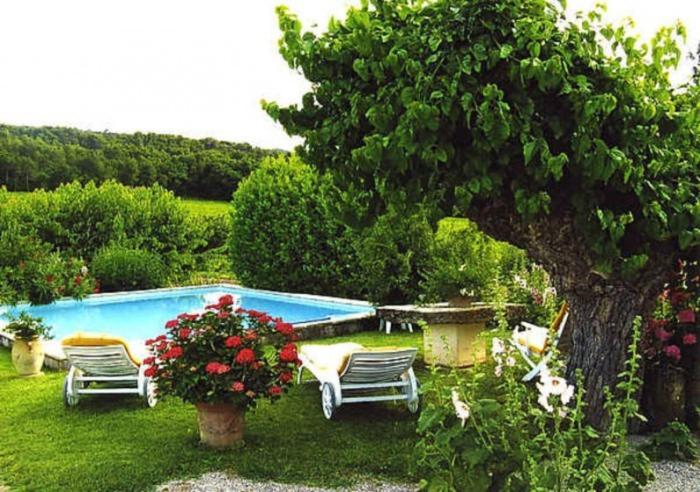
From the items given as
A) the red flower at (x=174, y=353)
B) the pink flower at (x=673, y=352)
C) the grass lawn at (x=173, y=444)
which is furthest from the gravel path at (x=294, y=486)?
the pink flower at (x=673, y=352)

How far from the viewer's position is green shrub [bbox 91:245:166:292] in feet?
53.1

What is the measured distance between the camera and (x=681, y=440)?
17.2ft

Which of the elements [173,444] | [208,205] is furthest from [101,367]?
[208,205]

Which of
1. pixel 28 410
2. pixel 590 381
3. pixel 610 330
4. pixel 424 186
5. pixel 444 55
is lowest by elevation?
pixel 28 410

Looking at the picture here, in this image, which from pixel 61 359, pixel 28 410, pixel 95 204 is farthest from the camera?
pixel 95 204

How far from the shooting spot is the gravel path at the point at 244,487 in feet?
15.3

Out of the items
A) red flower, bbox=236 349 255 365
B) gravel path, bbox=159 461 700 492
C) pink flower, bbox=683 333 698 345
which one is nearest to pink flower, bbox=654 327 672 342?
pink flower, bbox=683 333 698 345

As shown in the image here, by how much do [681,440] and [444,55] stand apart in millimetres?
3090

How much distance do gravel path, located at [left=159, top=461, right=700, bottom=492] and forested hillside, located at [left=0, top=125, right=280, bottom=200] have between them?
22.9 metres

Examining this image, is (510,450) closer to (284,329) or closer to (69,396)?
(284,329)

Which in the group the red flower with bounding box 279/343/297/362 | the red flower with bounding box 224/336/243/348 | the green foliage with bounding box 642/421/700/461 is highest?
the red flower with bounding box 224/336/243/348

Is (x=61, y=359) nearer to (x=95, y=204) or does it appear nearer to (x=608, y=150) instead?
(x=608, y=150)

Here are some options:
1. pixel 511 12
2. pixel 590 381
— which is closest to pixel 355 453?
pixel 590 381

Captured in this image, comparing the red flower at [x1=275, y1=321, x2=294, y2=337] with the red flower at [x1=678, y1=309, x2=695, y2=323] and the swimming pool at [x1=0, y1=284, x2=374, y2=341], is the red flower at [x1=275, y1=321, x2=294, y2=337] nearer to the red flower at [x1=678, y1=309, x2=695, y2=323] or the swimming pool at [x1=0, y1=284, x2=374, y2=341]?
the red flower at [x1=678, y1=309, x2=695, y2=323]
